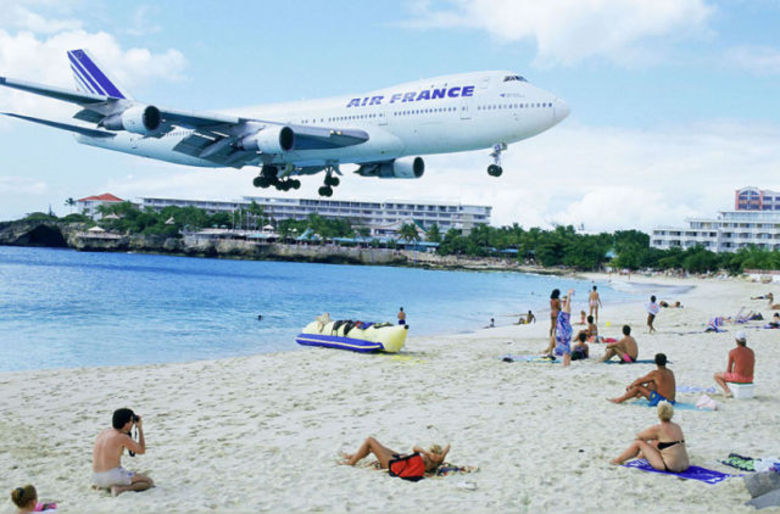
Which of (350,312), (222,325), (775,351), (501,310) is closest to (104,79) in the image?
(222,325)

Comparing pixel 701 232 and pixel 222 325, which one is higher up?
pixel 701 232

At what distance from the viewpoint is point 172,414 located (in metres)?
13.2

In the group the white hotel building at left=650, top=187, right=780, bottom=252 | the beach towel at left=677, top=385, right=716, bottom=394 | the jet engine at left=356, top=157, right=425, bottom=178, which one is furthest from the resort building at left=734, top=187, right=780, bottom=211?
the beach towel at left=677, top=385, right=716, bottom=394

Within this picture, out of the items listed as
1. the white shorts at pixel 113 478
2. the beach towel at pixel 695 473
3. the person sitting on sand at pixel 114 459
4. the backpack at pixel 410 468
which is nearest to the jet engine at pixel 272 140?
the person sitting on sand at pixel 114 459

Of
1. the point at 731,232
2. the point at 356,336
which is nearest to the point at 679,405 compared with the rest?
the point at 356,336

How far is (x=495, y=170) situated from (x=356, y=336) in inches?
457

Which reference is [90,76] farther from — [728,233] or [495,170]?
[728,233]

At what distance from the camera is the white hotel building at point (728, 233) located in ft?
447

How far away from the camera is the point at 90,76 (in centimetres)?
4309

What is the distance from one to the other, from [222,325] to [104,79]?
16.6m

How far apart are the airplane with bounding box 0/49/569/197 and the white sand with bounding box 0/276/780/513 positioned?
41.4 feet

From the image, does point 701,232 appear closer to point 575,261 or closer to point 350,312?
point 575,261

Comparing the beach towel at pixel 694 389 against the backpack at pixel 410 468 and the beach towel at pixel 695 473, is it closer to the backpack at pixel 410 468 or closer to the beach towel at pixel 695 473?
the beach towel at pixel 695 473

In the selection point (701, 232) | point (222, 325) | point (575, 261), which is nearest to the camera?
point (222, 325)
